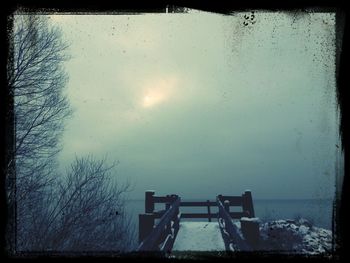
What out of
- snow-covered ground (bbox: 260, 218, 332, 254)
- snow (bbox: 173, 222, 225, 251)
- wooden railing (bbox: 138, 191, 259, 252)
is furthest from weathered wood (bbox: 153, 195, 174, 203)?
snow-covered ground (bbox: 260, 218, 332, 254)

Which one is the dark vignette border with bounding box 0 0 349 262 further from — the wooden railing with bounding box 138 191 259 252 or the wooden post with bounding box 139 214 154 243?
the wooden post with bounding box 139 214 154 243

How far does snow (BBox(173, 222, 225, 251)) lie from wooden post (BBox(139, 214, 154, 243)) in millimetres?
1571

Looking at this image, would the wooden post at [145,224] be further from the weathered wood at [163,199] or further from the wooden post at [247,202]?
the wooden post at [247,202]

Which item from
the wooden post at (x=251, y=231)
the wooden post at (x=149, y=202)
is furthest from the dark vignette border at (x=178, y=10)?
the wooden post at (x=149, y=202)

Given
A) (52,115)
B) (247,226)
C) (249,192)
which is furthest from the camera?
(52,115)

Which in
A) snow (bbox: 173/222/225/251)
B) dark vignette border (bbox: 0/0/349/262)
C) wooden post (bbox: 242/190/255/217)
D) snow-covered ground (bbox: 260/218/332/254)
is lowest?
snow-covered ground (bbox: 260/218/332/254)

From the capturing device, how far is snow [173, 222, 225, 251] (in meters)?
6.89

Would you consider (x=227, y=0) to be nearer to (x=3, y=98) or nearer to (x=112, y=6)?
(x=112, y=6)

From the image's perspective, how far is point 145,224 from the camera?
211 inches

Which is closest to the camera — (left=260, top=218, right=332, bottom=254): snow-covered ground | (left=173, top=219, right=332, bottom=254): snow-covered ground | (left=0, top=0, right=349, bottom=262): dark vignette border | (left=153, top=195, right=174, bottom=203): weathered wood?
(left=0, top=0, right=349, bottom=262): dark vignette border

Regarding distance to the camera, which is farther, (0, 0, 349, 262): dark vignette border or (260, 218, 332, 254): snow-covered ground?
(260, 218, 332, 254): snow-covered ground

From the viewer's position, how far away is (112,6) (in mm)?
1785

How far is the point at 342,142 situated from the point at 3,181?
67.6 inches

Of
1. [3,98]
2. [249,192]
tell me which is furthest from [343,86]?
[249,192]
